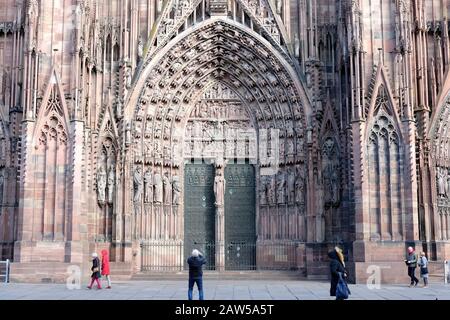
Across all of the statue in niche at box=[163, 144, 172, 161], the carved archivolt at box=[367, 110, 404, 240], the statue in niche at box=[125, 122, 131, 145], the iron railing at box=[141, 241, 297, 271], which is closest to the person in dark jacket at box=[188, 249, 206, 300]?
the carved archivolt at box=[367, 110, 404, 240]

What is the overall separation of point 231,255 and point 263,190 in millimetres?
3152

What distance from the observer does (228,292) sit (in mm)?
19438

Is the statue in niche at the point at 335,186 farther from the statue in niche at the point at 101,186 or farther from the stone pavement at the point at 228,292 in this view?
the statue in niche at the point at 101,186

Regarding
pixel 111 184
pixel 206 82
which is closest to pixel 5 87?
pixel 111 184

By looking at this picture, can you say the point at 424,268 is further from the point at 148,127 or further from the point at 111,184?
the point at 148,127

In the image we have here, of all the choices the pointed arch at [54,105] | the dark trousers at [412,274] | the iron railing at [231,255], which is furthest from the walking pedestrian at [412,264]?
the pointed arch at [54,105]

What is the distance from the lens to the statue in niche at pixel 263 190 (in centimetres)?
2834

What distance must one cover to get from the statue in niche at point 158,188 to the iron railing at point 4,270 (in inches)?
270

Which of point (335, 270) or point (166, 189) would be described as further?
point (166, 189)
